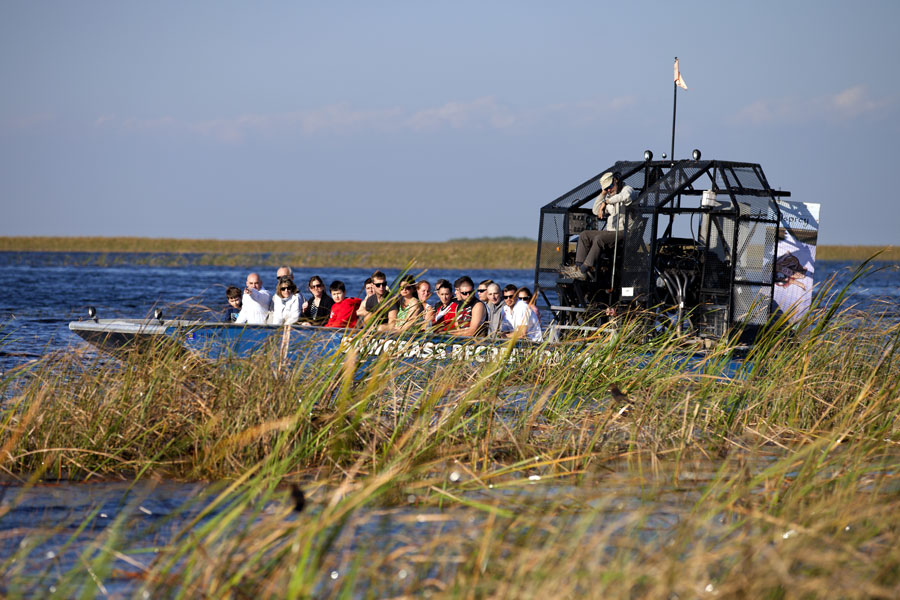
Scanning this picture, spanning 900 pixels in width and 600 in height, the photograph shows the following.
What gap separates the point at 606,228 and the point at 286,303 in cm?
394

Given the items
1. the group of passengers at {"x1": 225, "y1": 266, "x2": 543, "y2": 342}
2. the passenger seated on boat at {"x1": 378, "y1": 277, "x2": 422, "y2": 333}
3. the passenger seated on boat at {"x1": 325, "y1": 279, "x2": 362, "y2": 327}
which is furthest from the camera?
the passenger seated on boat at {"x1": 325, "y1": 279, "x2": 362, "y2": 327}

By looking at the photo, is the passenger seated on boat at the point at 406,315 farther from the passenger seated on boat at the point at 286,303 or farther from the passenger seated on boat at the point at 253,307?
the passenger seated on boat at the point at 253,307

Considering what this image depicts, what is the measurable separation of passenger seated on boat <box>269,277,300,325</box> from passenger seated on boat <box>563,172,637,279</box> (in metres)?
3.23

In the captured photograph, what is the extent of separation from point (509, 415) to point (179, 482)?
2309 mm

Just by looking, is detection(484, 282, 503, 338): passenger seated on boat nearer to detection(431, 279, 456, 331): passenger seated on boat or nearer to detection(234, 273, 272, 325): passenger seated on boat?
detection(431, 279, 456, 331): passenger seated on boat

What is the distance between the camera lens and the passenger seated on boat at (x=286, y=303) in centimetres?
1058

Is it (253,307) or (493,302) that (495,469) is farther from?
(253,307)

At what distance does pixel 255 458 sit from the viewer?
5.57m

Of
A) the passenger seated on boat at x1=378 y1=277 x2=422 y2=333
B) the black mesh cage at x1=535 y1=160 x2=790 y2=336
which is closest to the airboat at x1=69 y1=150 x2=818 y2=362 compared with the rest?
the black mesh cage at x1=535 y1=160 x2=790 y2=336

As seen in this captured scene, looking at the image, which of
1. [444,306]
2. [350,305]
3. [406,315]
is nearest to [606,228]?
[444,306]

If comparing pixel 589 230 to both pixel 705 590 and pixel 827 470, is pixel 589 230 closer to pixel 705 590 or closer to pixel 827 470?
pixel 827 470

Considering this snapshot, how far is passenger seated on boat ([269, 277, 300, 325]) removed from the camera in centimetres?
1058

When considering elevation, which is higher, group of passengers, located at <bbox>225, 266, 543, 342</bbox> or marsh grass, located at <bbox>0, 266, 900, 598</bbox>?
group of passengers, located at <bbox>225, 266, 543, 342</bbox>

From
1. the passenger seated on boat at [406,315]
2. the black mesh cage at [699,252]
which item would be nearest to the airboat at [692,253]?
the black mesh cage at [699,252]
